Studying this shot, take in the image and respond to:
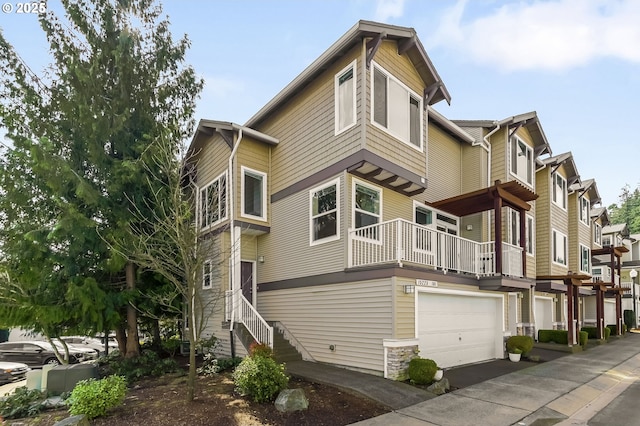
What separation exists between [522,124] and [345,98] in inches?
353

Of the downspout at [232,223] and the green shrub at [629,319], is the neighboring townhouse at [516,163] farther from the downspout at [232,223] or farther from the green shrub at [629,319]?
the green shrub at [629,319]

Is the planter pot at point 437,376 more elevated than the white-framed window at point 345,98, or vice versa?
the white-framed window at point 345,98

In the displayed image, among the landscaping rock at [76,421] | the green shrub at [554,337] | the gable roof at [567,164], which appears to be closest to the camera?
the landscaping rock at [76,421]

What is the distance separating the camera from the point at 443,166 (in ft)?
50.2

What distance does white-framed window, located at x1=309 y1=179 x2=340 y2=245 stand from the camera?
11352mm

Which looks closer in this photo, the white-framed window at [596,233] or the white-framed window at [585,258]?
the white-framed window at [585,258]

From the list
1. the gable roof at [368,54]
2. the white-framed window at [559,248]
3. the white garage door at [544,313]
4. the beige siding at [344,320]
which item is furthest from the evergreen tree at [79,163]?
the white garage door at [544,313]

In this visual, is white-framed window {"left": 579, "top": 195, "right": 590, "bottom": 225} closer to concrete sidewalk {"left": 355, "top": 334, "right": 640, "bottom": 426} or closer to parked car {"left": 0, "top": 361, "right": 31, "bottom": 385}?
concrete sidewalk {"left": 355, "top": 334, "right": 640, "bottom": 426}

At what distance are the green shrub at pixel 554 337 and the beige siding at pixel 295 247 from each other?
492 inches

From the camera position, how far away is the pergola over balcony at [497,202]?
1242 cm

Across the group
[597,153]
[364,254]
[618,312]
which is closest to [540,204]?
[597,153]

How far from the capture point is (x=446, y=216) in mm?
15016

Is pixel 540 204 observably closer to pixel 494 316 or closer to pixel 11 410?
pixel 494 316

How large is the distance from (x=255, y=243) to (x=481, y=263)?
7.99 metres
